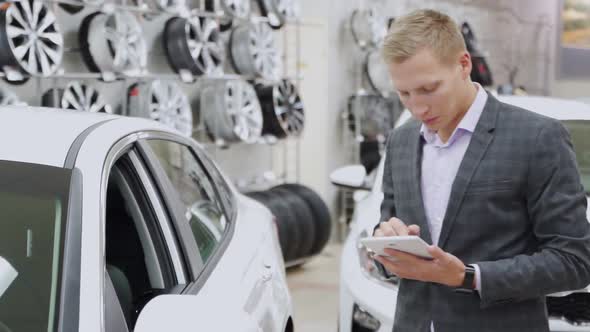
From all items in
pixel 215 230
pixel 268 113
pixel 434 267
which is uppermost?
pixel 434 267

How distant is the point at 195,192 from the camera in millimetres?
2949

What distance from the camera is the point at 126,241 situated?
265 centimetres

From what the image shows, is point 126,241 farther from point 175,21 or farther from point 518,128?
point 175,21

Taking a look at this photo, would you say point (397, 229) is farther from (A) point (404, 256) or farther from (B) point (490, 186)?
(B) point (490, 186)

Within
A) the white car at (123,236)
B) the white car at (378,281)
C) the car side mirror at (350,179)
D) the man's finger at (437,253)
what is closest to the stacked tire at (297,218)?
the car side mirror at (350,179)

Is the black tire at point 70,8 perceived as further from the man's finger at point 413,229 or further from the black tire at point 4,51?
the man's finger at point 413,229

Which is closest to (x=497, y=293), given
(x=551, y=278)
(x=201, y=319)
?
(x=551, y=278)

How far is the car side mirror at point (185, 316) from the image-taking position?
175 centimetres

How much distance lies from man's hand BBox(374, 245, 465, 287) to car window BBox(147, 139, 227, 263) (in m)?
0.85

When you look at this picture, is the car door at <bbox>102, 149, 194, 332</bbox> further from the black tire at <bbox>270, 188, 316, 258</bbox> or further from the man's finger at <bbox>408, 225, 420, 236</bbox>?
the black tire at <bbox>270, 188, 316, 258</bbox>

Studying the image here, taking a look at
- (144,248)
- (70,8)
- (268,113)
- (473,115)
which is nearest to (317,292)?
(268,113)

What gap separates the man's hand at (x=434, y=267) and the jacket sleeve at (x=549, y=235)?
2.5 inches

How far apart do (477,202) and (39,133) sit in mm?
987

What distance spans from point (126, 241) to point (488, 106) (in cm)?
115
